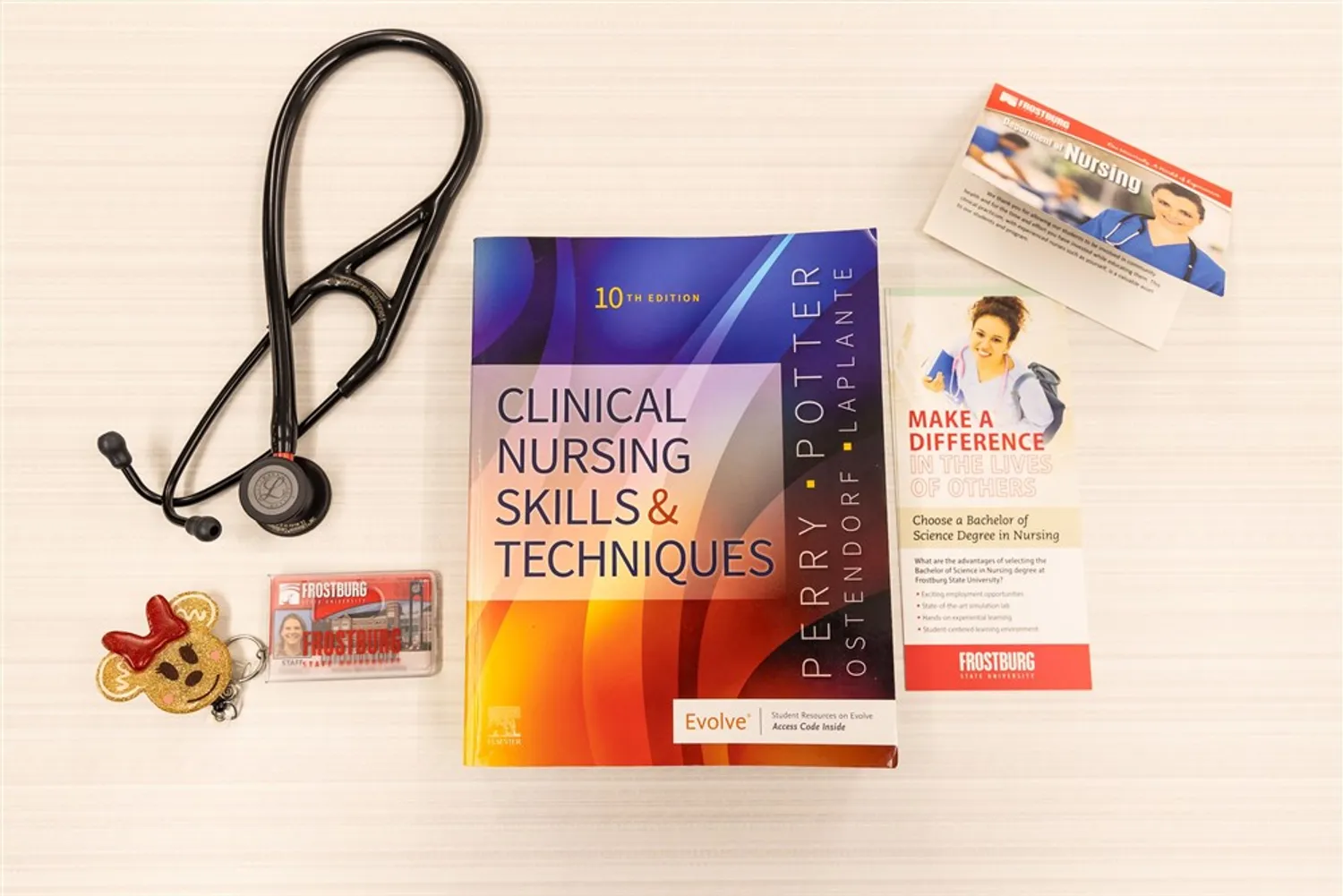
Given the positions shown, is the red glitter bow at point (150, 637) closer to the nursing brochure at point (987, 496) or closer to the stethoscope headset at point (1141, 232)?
the nursing brochure at point (987, 496)

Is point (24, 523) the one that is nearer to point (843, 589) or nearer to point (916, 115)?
point (843, 589)

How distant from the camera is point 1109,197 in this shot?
688 mm

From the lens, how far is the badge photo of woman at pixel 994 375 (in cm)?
70

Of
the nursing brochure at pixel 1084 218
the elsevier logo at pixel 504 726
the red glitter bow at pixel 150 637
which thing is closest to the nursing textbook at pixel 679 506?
the elsevier logo at pixel 504 726

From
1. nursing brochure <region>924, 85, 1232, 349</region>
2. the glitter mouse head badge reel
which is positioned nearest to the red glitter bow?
the glitter mouse head badge reel

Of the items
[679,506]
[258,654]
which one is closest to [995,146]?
[679,506]

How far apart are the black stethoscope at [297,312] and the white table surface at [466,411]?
2 cm

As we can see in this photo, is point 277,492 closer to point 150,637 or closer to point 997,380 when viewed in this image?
point 150,637

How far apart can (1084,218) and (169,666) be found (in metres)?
0.80

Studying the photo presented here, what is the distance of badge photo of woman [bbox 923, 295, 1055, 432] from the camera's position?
695 mm

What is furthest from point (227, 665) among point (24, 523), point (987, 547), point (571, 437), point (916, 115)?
point (916, 115)

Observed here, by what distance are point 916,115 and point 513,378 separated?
0.42 meters

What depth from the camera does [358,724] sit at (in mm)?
657

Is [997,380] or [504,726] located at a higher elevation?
[997,380]
